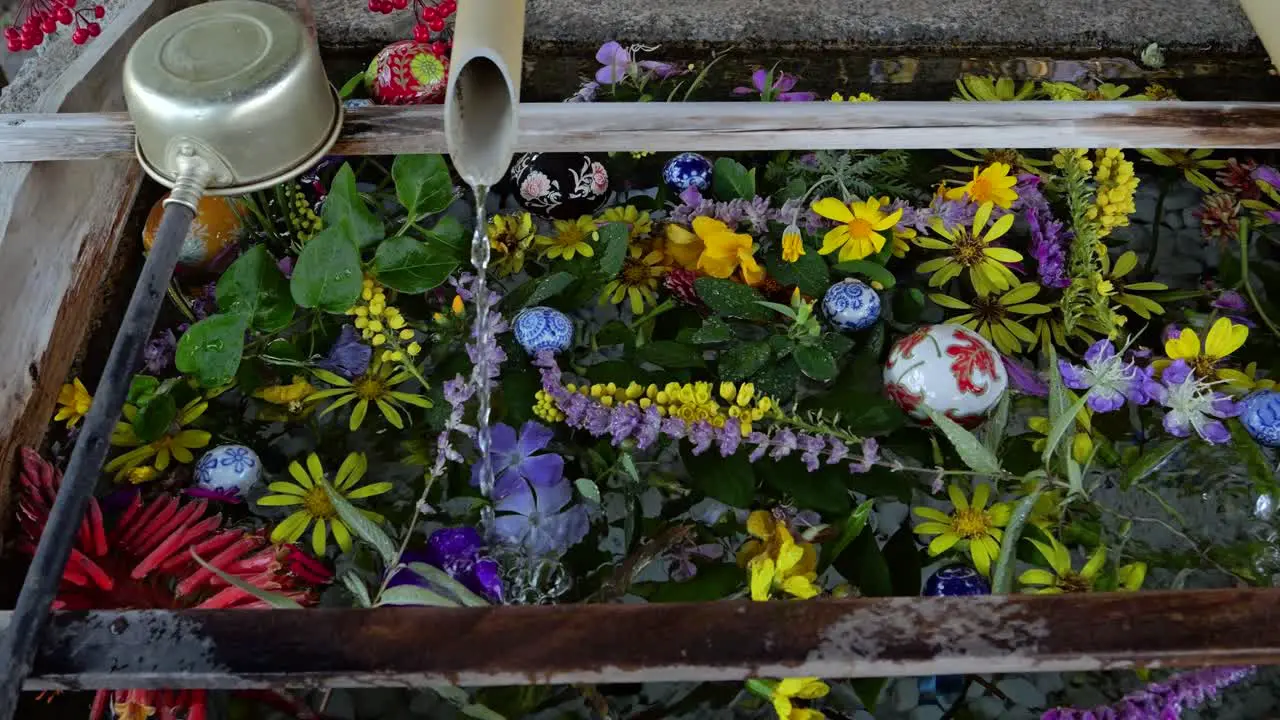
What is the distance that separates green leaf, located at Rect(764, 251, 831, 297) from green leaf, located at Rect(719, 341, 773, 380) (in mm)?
101

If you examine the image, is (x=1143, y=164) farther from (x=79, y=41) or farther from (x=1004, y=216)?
(x=79, y=41)

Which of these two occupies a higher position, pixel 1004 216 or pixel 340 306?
pixel 1004 216

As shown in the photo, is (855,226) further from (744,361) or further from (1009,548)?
(1009,548)

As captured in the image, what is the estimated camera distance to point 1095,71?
5.02ft

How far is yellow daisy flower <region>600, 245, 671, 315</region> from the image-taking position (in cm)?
124

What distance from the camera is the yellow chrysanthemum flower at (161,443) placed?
3.57 ft

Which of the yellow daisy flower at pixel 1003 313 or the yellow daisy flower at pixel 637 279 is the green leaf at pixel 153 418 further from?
the yellow daisy flower at pixel 1003 313

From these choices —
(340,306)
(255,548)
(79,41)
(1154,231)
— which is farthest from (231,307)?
(1154,231)

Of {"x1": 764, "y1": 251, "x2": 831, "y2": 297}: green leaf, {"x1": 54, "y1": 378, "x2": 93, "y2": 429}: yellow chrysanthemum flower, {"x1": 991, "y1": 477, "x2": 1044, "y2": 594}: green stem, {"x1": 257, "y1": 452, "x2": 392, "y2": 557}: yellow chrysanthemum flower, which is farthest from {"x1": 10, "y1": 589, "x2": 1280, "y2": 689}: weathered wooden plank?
Result: {"x1": 764, "y1": 251, "x2": 831, "y2": 297}: green leaf

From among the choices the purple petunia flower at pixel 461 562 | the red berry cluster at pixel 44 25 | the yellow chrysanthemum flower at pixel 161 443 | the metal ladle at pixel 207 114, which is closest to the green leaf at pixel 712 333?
the purple petunia flower at pixel 461 562

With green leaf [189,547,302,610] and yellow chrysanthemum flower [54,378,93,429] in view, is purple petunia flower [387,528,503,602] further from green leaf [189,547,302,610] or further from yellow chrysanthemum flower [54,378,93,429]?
yellow chrysanthemum flower [54,378,93,429]

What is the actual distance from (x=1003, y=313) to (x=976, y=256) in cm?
8

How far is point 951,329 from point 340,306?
667mm

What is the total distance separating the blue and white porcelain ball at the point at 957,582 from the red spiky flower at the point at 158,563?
64 centimetres
